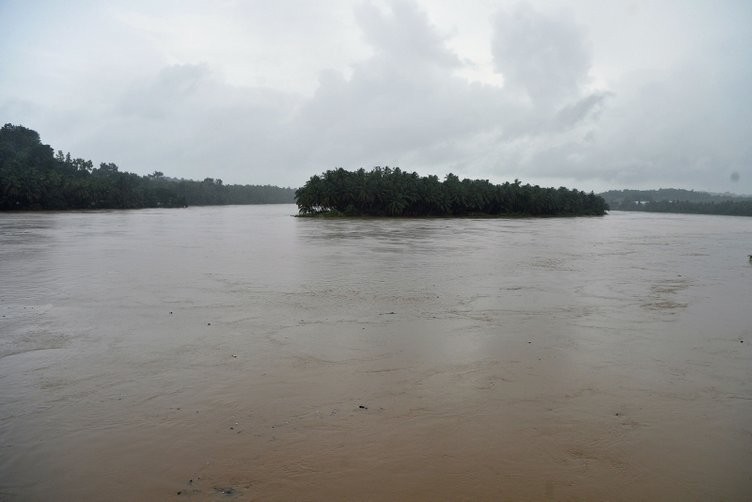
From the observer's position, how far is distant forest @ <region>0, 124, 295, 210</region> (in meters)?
65.8

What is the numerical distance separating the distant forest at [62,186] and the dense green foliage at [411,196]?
3592 centimetres

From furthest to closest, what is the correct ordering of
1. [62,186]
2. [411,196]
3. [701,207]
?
[701,207], [62,186], [411,196]

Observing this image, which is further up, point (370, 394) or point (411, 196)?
point (411, 196)

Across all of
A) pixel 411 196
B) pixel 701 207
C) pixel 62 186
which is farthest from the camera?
pixel 701 207

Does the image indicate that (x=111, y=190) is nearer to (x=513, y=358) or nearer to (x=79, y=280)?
(x=79, y=280)

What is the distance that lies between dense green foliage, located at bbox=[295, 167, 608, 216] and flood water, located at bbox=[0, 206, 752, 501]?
171 feet

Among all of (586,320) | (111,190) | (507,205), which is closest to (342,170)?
(507,205)

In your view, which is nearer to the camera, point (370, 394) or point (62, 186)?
point (370, 394)

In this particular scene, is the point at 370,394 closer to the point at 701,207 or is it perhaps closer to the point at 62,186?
the point at 62,186

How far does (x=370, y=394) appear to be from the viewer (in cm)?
522

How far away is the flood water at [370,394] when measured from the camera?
145 inches

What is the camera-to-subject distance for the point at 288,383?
18.1 feet

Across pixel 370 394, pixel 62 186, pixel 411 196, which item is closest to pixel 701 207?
pixel 411 196

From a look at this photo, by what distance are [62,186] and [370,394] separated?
83104 millimetres
